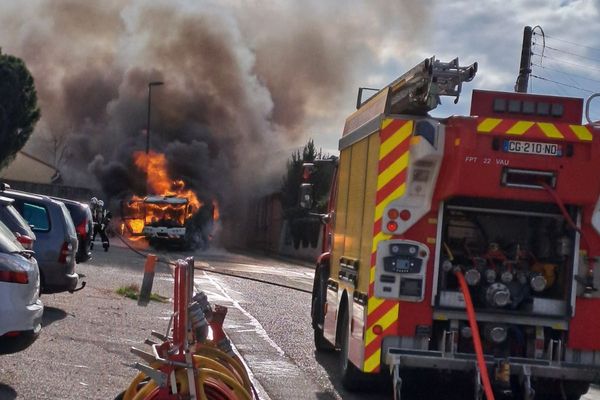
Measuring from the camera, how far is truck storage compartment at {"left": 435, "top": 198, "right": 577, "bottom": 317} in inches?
323

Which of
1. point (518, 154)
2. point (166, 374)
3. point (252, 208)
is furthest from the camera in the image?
point (252, 208)

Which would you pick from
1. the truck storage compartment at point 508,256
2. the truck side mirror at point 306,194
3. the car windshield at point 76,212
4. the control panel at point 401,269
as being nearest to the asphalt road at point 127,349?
the car windshield at point 76,212

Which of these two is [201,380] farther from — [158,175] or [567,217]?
[158,175]

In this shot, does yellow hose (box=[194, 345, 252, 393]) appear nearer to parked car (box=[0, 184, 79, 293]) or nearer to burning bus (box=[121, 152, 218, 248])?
parked car (box=[0, 184, 79, 293])

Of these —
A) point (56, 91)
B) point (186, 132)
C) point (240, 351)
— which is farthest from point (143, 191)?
point (240, 351)

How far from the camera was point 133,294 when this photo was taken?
17000mm

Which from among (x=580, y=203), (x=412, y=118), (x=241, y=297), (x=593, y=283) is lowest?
(x=241, y=297)

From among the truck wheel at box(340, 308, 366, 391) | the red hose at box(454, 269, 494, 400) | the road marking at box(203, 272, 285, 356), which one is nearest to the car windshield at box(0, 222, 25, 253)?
the truck wheel at box(340, 308, 366, 391)

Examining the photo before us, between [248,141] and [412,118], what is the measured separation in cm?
4784

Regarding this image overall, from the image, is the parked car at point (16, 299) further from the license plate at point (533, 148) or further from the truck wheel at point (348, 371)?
the license plate at point (533, 148)

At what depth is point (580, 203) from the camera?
26.1 ft

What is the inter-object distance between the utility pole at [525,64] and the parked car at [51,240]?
12.7m

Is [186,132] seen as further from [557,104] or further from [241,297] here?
[557,104]

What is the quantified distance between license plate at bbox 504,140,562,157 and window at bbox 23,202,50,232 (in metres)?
7.42
